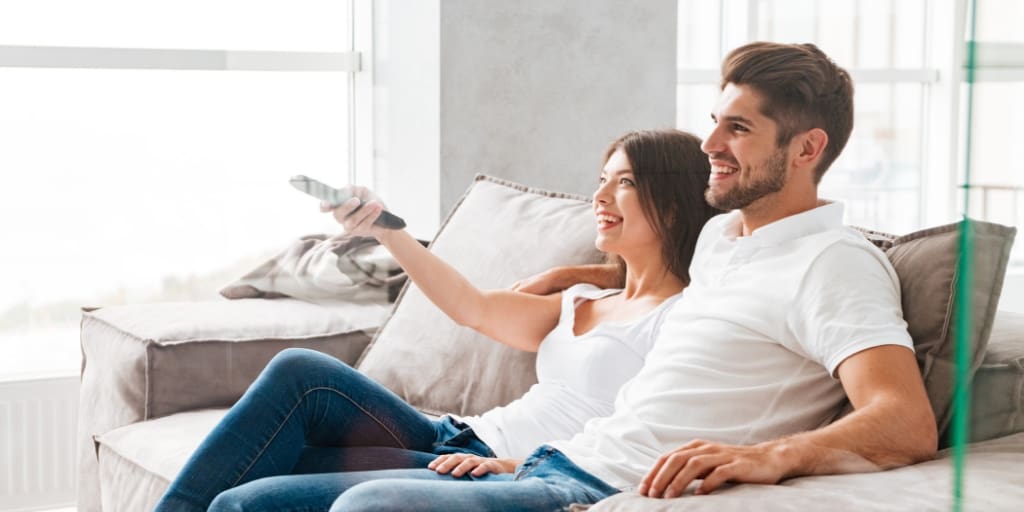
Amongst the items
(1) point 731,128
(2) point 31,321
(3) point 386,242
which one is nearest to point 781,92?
(1) point 731,128

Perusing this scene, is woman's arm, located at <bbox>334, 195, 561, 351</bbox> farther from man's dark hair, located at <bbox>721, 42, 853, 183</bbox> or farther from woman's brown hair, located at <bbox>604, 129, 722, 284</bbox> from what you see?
man's dark hair, located at <bbox>721, 42, 853, 183</bbox>

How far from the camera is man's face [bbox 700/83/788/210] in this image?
0.90 metres

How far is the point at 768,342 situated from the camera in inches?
34.7

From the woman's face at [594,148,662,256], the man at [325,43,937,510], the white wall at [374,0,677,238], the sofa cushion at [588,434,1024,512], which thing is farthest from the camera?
the white wall at [374,0,677,238]

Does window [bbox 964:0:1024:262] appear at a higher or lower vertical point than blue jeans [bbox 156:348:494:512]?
Answer: higher

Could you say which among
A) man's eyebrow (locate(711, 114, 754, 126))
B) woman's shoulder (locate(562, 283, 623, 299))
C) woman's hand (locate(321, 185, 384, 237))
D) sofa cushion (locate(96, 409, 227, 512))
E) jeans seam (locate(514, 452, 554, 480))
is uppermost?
man's eyebrow (locate(711, 114, 754, 126))

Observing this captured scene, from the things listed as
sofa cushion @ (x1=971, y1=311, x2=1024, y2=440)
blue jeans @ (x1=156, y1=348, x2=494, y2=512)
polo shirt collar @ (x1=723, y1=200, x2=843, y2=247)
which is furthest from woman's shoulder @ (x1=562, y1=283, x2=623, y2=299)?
sofa cushion @ (x1=971, y1=311, x2=1024, y2=440)

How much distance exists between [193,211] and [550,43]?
657mm

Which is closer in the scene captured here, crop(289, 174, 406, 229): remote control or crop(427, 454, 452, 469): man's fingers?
crop(427, 454, 452, 469): man's fingers

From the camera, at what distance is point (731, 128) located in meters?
0.92

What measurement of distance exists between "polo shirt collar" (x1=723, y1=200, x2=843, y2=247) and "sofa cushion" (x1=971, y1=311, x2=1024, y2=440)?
0.49m

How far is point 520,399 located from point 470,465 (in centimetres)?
16

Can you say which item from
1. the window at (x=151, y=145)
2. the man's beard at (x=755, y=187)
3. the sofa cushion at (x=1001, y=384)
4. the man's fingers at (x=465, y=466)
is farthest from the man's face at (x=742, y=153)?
the window at (x=151, y=145)

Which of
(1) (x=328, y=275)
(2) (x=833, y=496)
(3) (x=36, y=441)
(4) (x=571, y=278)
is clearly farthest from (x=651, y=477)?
(3) (x=36, y=441)
